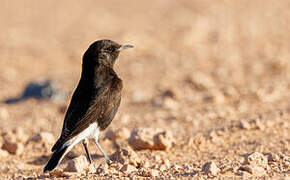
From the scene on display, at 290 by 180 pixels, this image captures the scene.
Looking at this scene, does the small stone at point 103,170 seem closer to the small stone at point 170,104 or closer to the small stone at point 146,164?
the small stone at point 146,164

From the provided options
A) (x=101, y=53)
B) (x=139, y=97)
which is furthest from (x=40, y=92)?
(x=101, y=53)

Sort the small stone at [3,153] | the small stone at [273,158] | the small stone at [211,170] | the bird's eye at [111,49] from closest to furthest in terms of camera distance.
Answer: the small stone at [211,170]
the small stone at [273,158]
the bird's eye at [111,49]
the small stone at [3,153]

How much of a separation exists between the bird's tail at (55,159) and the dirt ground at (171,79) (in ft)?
0.51

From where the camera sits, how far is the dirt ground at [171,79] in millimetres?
7703

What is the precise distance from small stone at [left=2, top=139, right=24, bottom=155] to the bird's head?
1.62 meters

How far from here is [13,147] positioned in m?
8.46

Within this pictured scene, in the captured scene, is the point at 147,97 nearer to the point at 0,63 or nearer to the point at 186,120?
the point at 186,120

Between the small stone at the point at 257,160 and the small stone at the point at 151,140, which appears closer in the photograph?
the small stone at the point at 257,160

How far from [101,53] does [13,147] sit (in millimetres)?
1888

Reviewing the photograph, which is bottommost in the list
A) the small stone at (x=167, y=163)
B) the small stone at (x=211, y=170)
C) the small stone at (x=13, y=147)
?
the small stone at (x=13, y=147)

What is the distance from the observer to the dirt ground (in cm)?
770

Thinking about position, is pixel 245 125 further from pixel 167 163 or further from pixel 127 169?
pixel 127 169

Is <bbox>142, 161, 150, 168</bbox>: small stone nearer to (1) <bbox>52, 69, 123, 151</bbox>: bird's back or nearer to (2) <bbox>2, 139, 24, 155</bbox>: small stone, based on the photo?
(1) <bbox>52, 69, 123, 151</bbox>: bird's back

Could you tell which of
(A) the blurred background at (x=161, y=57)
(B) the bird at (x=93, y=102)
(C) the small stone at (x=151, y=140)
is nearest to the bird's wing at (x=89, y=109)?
(B) the bird at (x=93, y=102)
